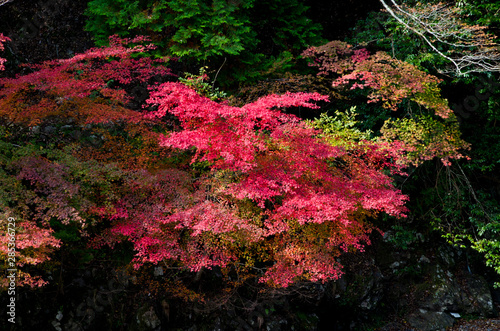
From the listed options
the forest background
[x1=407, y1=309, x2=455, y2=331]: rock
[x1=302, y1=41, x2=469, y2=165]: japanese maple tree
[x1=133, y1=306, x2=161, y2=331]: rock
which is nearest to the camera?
the forest background

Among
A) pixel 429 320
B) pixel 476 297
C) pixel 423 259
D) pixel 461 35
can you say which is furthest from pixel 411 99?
pixel 476 297

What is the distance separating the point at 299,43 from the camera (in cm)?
851

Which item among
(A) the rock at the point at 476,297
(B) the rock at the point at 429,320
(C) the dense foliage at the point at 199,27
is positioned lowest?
(A) the rock at the point at 476,297

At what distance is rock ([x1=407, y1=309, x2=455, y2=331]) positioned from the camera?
7.59 meters

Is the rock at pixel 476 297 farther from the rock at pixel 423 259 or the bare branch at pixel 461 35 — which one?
the bare branch at pixel 461 35

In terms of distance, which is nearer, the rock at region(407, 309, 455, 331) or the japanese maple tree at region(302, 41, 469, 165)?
the japanese maple tree at region(302, 41, 469, 165)

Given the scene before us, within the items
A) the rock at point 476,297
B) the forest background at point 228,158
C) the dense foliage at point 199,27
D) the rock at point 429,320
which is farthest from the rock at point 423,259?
the dense foliage at point 199,27

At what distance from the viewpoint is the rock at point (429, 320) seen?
24.9ft

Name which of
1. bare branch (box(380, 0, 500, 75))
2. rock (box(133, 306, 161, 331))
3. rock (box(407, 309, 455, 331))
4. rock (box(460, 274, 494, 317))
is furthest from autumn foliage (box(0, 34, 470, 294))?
rock (box(460, 274, 494, 317))

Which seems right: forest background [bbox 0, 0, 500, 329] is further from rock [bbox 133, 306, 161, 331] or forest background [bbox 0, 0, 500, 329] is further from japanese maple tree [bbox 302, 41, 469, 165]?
rock [bbox 133, 306, 161, 331]

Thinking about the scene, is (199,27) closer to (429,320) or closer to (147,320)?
(147,320)

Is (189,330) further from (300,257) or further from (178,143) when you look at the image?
(178,143)

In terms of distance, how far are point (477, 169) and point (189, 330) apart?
837cm

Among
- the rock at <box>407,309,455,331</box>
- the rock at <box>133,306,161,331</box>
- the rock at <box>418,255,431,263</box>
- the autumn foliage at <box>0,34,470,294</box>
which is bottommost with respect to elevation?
the rock at <box>407,309,455,331</box>
